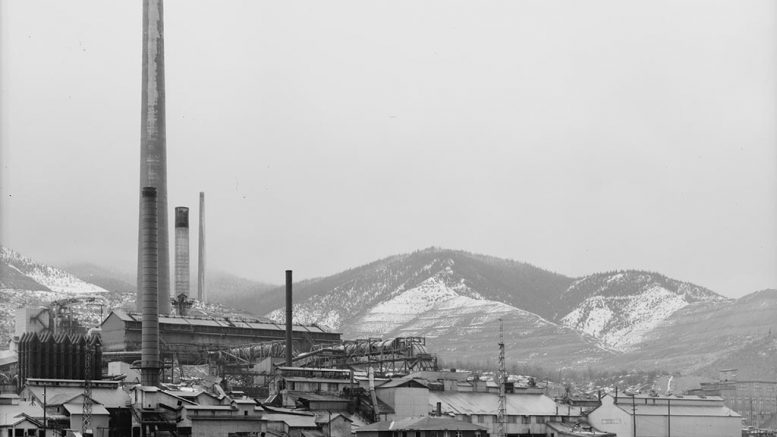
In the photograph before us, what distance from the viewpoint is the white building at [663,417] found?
279 ft

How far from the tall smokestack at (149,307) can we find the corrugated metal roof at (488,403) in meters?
19.8

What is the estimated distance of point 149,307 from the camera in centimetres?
7494

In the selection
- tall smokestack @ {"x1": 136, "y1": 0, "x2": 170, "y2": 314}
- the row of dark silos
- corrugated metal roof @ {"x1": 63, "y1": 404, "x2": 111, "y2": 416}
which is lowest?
corrugated metal roof @ {"x1": 63, "y1": 404, "x2": 111, "y2": 416}

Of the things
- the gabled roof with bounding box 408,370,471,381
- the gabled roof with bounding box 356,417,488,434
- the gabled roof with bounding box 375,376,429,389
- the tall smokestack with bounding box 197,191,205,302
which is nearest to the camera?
the gabled roof with bounding box 356,417,488,434

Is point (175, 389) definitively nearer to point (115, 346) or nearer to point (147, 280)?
point (147, 280)

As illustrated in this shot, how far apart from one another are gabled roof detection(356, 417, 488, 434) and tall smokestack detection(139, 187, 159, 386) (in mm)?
13271

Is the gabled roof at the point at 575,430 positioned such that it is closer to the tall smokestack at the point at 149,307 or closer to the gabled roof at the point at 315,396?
the gabled roof at the point at 315,396

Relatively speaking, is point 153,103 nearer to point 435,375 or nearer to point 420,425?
point 435,375

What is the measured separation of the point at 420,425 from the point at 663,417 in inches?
936

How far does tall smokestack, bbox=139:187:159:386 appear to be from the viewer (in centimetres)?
7256

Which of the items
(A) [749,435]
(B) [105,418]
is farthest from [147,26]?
(A) [749,435]

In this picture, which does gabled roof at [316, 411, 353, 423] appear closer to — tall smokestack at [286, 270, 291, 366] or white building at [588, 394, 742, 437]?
tall smokestack at [286, 270, 291, 366]

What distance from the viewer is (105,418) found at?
2512 inches

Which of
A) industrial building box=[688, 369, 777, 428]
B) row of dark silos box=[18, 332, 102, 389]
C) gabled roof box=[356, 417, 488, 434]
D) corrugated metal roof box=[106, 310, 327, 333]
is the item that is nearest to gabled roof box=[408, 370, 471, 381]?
gabled roof box=[356, 417, 488, 434]
